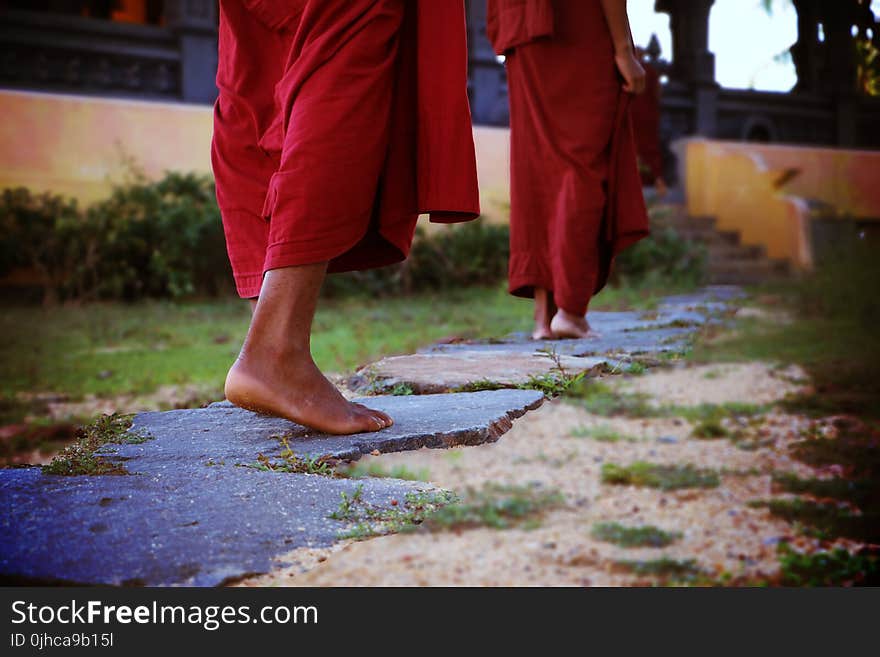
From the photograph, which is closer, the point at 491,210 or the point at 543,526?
the point at 543,526

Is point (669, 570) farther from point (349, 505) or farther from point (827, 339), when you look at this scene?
point (827, 339)

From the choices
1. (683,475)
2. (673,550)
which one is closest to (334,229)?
(673,550)

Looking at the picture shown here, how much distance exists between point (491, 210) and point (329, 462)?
6.40 metres

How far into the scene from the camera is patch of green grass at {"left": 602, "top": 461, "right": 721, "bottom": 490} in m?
2.24

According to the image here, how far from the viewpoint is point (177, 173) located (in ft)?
21.2

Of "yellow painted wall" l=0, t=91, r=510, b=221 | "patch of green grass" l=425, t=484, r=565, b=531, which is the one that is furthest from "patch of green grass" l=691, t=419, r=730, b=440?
"yellow painted wall" l=0, t=91, r=510, b=221

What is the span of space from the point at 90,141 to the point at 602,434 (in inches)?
210

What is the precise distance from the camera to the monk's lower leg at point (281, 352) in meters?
1.39

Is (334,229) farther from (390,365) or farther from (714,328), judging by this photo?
(714,328)

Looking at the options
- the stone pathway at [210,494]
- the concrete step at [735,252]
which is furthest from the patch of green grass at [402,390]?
the concrete step at [735,252]

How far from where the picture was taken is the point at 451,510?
62.2 inches

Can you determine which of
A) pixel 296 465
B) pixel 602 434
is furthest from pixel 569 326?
pixel 296 465

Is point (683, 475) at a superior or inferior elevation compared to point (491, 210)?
inferior

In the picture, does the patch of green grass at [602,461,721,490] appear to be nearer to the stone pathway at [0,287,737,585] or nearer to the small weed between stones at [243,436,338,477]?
the stone pathway at [0,287,737,585]
